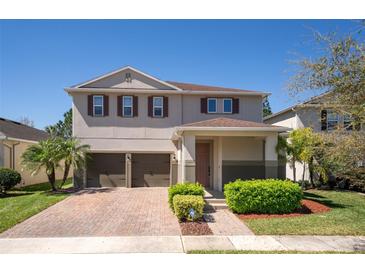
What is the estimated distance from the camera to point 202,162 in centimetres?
1539

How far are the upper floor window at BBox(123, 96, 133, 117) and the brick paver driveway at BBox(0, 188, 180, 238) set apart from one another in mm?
6039

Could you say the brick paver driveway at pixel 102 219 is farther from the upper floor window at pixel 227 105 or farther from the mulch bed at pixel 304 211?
the upper floor window at pixel 227 105

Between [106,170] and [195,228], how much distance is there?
10.4 m

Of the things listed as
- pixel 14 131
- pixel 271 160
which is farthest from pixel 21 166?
pixel 271 160

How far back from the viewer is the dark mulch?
739 centimetres

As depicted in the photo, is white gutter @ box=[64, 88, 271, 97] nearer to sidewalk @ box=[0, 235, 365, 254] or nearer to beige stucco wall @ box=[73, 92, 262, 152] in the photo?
beige stucco wall @ box=[73, 92, 262, 152]

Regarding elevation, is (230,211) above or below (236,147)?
below

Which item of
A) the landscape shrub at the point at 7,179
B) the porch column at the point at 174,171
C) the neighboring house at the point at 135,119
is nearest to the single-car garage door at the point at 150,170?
the neighboring house at the point at 135,119

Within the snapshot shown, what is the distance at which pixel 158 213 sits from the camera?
9766 millimetres

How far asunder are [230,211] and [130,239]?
15.0ft

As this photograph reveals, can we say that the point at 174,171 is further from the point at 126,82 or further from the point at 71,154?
the point at 126,82
